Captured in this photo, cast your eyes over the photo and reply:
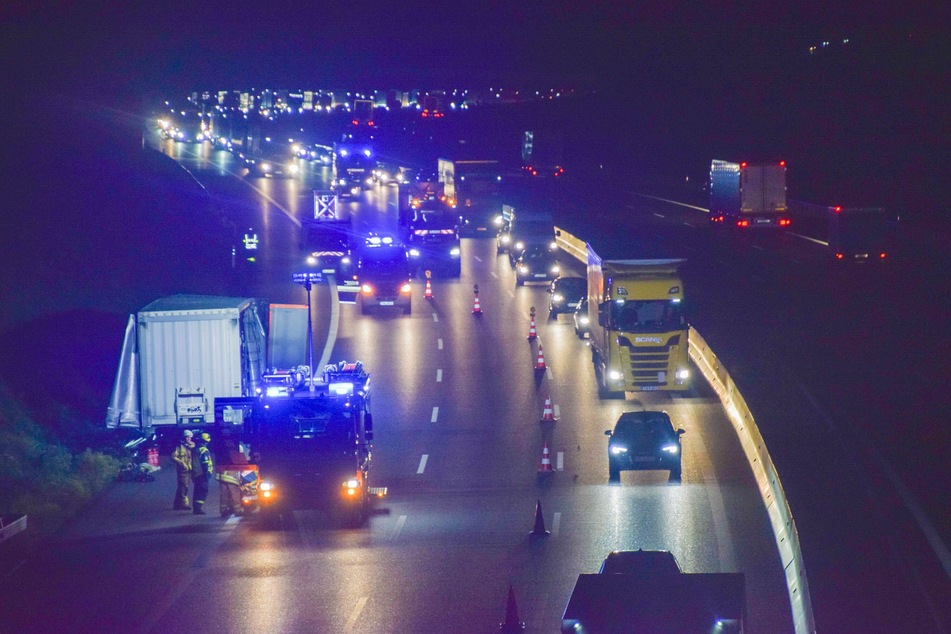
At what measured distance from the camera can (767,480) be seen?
65.9ft

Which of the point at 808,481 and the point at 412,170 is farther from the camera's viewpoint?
the point at 412,170

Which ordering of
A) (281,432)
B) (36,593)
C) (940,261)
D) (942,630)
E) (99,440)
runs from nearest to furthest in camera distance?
(942,630) < (36,593) < (281,432) < (99,440) < (940,261)

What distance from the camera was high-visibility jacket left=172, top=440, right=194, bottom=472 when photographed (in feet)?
69.0

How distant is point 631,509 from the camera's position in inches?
812

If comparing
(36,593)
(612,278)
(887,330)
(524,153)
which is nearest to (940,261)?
(887,330)

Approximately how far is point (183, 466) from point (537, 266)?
29865mm

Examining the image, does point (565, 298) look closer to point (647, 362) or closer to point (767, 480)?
point (647, 362)

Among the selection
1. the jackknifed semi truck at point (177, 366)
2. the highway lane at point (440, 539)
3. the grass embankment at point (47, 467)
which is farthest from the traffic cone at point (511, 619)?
the jackknifed semi truck at point (177, 366)

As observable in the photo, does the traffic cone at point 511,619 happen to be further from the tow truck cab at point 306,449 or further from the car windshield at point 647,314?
the car windshield at point 647,314

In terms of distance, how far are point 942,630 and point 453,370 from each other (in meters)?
21.3

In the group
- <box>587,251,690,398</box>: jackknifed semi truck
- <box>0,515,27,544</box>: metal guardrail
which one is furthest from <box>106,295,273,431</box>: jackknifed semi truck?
<box>587,251,690,398</box>: jackknifed semi truck

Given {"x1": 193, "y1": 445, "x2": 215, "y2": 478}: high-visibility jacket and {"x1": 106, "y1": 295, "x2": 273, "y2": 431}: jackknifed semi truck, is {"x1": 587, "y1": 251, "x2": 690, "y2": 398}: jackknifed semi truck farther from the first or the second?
{"x1": 193, "y1": 445, "x2": 215, "y2": 478}: high-visibility jacket

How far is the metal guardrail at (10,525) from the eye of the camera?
1769 centimetres

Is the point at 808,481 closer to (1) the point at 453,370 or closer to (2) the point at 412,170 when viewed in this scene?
(1) the point at 453,370
